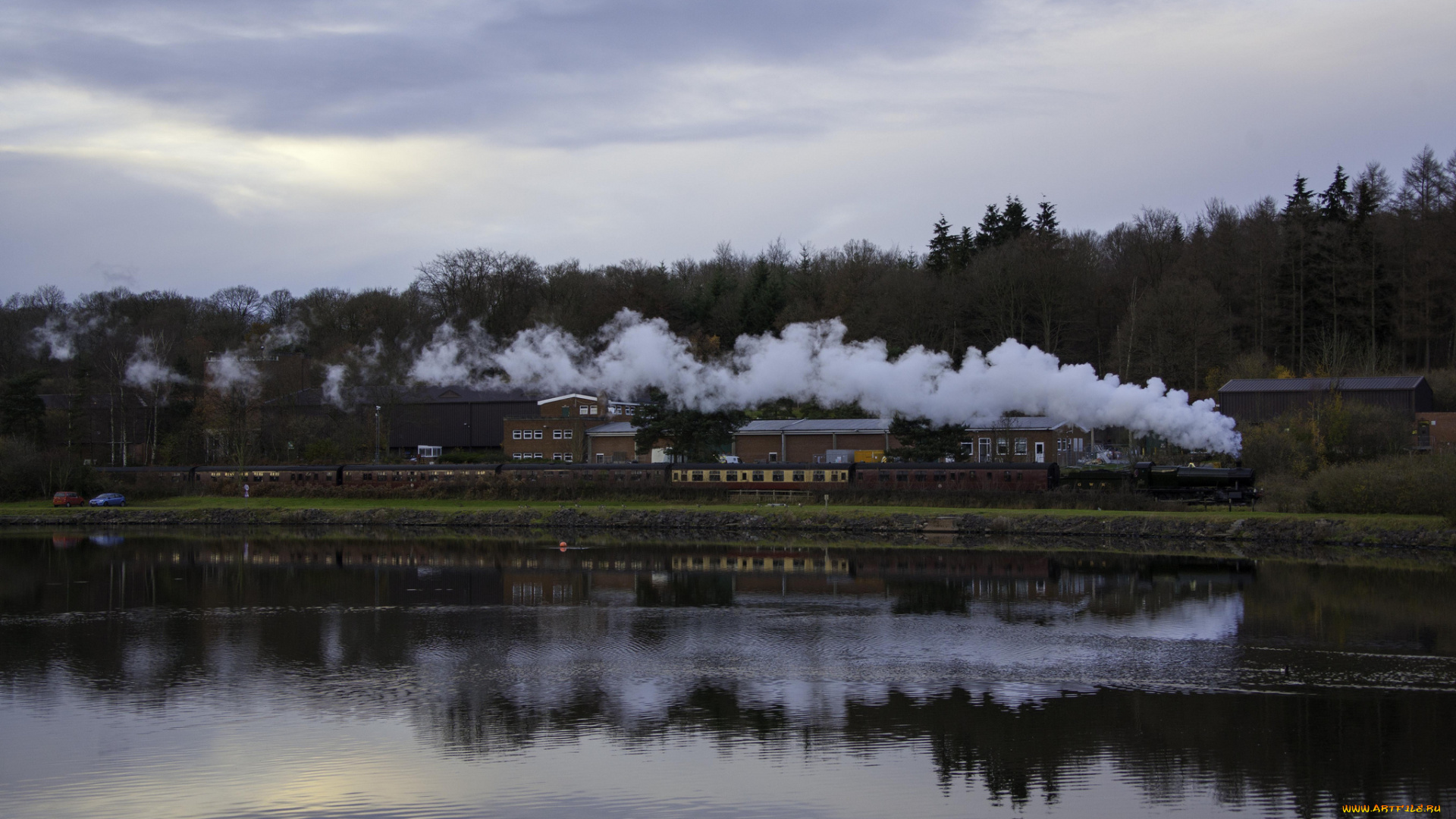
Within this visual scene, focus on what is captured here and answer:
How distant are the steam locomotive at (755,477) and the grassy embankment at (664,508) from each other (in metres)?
1.57

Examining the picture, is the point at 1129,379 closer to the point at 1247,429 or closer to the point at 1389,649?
the point at 1247,429

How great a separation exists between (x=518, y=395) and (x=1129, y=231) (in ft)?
162

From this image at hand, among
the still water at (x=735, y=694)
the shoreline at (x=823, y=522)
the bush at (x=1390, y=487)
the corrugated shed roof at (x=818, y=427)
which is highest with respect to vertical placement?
the corrugated shed roof at (x=818, y=427)

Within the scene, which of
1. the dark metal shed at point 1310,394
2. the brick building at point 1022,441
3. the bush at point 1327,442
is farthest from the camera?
the brick building at point 1022,441

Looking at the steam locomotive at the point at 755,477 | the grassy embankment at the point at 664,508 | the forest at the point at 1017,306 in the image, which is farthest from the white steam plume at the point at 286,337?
the grassy embankment at the point at 664,508

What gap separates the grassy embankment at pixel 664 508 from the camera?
43.6 m

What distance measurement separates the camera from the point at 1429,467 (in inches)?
1714

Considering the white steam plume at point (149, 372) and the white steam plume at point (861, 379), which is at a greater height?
the white steam plume at point (149, 372)

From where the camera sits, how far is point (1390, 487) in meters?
44.0

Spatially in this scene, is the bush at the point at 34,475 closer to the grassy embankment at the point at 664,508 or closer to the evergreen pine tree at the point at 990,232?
the grassy embankment at the point at 664,508

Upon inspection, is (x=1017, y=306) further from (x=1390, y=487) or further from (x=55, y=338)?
(x=55, y=338)

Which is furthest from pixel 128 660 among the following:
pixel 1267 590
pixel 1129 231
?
pixel 1129 231

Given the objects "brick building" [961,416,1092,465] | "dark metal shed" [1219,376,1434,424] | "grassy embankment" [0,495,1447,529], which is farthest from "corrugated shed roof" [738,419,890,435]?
"dark metal shed" [1219,376,1434,424]

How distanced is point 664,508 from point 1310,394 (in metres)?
34.5
